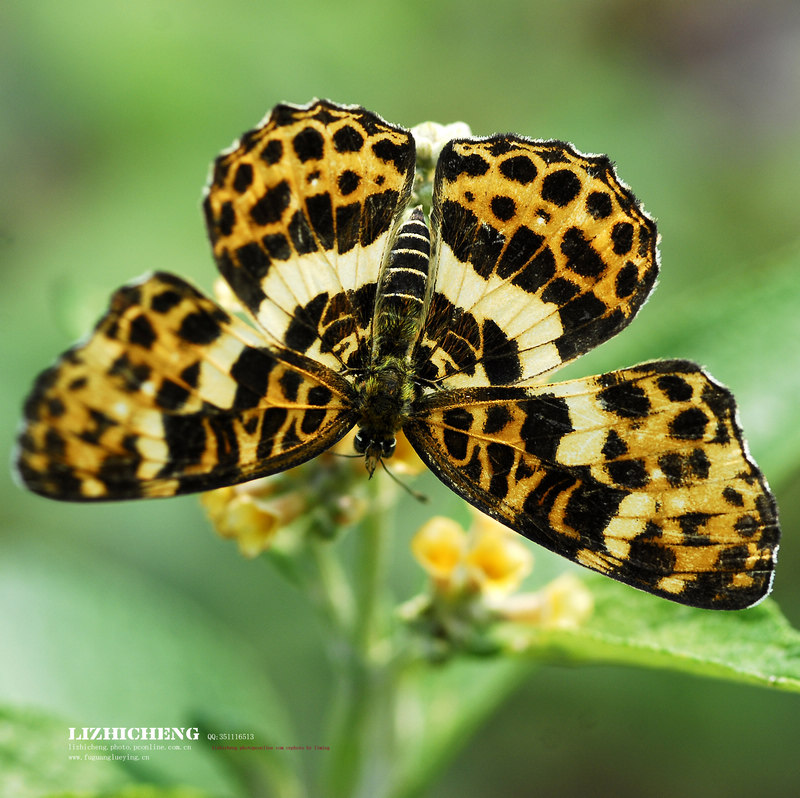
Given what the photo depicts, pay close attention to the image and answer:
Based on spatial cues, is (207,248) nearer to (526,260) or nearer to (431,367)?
(431,367)

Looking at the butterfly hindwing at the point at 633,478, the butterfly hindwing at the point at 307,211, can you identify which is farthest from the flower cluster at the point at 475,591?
the butterfly hindwing at the point at 307,211

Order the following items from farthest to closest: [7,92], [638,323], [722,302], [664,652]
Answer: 1. [7,92]
2. [638,323]
3. [722,302]
4. [664,652]

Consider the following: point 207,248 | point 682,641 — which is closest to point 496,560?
point 682,641

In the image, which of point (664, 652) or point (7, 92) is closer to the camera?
point (664, 652)

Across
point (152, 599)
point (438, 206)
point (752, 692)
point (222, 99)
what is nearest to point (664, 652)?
point (438, 206)

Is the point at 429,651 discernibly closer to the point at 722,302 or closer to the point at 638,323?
the point at 722,302

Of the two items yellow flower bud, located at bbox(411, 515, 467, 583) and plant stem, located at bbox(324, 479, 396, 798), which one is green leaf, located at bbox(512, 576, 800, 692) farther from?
plant stem, located at bbox(324, 479, 396, 798)
